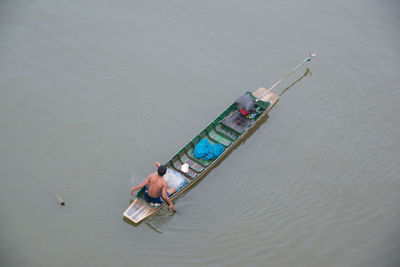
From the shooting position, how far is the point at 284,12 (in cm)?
1636

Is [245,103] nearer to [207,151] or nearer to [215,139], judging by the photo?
[215,139]

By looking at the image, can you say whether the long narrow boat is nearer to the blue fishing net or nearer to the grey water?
the blue fishing net

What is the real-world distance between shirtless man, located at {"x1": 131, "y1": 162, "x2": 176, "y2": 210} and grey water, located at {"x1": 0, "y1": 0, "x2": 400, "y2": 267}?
24.9 inches

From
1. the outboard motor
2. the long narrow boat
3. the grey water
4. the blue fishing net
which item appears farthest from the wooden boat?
the grey water

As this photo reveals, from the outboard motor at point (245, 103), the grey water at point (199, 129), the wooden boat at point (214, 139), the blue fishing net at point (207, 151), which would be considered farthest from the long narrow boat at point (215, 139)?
the grey water at point (199, 129)

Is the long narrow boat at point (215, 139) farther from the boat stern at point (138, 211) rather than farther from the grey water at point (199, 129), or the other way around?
the grey water at point (199, 129)

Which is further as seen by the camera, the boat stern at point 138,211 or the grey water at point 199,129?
the grey water at point 199,129

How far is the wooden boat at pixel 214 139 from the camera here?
9844mm

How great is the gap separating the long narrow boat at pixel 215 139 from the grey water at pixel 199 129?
400 mm

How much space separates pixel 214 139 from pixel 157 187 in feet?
11.0

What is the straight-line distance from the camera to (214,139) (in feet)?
39.5

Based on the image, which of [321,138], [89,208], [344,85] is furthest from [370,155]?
[89,208]

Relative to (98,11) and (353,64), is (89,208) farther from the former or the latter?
(353,64)

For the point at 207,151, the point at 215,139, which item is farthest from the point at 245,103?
the point at 207,151
